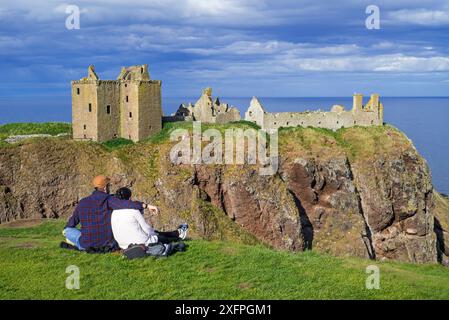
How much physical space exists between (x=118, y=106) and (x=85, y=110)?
3364mm

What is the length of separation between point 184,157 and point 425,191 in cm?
2855

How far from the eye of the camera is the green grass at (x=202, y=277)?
45.4 feet

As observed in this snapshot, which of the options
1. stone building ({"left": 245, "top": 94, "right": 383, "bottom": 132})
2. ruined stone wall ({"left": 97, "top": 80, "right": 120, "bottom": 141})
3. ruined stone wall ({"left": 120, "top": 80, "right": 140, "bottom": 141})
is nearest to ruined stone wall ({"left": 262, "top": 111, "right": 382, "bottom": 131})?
stone building ({"left": 245, "top": 94, "right": 383, "bottom": 132})

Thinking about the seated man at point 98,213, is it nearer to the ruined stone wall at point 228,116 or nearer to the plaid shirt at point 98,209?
the plaid shirt at point 98,209

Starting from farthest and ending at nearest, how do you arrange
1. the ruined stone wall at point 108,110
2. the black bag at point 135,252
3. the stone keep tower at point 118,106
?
1. the ruined stone wall at point 108,110
2. the stone keep tower at point 118,106
3. the black bag at point 135,252

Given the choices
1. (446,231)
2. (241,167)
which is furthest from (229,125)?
(446,231)

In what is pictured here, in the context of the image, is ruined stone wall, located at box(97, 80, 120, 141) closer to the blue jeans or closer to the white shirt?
the blue jeans

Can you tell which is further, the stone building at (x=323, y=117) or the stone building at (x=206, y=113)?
the stone building at (x=323, y=117)

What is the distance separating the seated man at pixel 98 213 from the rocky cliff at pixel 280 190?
25372mm

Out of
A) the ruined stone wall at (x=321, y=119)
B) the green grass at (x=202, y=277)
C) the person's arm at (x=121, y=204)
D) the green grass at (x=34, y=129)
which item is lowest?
the green grass at (x=202, y=277)

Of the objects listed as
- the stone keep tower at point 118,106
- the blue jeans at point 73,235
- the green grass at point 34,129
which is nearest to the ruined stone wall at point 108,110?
the stone keep tower at point 118,106

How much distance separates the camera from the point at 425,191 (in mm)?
58250

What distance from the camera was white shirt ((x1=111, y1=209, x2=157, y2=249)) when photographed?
623 inches

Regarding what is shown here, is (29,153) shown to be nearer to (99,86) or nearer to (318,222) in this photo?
(99,86)
